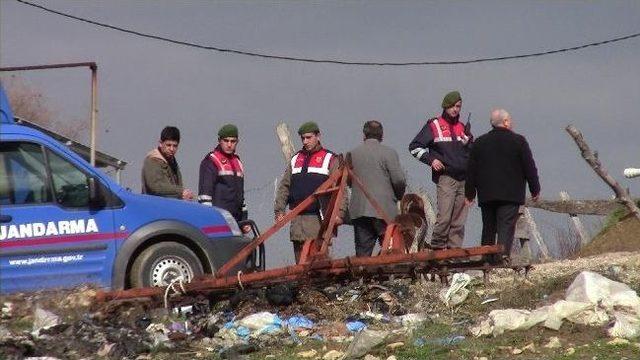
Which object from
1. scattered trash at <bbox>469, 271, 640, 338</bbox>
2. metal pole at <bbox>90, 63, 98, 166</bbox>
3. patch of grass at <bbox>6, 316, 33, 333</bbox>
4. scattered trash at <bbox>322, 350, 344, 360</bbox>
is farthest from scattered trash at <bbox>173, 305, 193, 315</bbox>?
metal pole at <bbox>90, 63, 98, 166</bbox>

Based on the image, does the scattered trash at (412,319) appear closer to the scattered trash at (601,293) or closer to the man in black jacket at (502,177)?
the scattered trash at (601,293)

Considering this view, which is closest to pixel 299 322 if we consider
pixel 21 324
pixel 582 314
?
pixel 21 324

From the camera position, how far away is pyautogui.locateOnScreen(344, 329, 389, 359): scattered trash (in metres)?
10.0

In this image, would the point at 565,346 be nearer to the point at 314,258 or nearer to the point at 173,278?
the point at 314,258

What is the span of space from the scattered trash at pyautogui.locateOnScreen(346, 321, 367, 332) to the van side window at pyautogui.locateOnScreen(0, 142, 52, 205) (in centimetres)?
299

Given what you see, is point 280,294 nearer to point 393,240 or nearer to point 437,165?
point 393,240

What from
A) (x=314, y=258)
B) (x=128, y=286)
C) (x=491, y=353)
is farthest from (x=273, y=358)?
(x=128, y=286)

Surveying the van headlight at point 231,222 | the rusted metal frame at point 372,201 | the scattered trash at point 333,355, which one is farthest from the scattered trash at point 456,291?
the scattered trash at point 333,355

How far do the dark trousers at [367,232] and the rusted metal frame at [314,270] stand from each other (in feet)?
6.88

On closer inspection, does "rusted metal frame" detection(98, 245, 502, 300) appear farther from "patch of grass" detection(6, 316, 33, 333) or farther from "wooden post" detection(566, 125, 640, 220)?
"wooden post" detection(566, 125, 640, 220)

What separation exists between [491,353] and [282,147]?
9192 mm

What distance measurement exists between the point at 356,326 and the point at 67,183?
3077 mm

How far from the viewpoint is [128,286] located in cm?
1315

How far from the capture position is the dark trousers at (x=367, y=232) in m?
14.6
